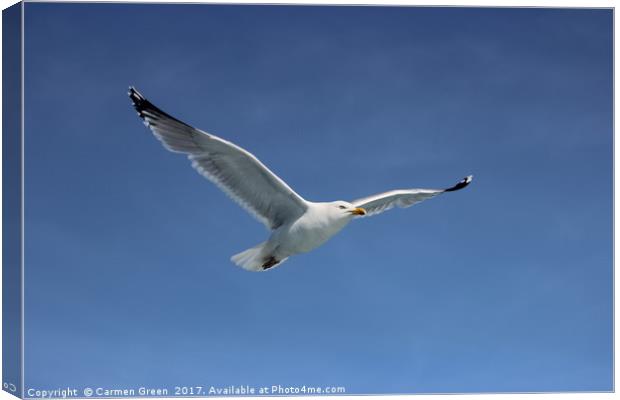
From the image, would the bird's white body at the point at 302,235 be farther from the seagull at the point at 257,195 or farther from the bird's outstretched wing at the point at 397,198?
the bird's outstretched wing at the point at 397,198

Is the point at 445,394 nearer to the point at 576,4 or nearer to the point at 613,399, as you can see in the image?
the point at 613,399

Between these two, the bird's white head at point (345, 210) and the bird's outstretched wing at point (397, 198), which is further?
the bird's outstretched wing at point (397, 198)

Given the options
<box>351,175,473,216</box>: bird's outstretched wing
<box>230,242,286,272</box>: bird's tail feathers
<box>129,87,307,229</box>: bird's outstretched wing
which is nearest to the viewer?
<box>129,87,307,229</box>: bird's outstretched wing

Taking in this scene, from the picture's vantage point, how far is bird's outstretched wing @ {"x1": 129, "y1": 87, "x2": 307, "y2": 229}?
4.65 metres

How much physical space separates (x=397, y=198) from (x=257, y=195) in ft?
3.03

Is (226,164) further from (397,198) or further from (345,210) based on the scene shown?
(397,198)

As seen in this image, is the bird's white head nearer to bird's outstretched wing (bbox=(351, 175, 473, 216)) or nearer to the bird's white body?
the bird's white body

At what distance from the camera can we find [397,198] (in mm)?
5352

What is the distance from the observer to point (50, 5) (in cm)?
463

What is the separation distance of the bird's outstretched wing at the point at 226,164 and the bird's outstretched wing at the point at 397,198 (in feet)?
1.72

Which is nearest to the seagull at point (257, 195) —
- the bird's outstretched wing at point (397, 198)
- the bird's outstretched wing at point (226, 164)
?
the bird's outstretched wing at point (226, 164)

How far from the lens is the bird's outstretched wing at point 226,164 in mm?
4648

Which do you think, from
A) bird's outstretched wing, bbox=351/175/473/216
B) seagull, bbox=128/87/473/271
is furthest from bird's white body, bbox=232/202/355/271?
bird's outstretched wing, bbox=351/175/473/216

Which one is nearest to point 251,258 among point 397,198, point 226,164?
point 226,164
